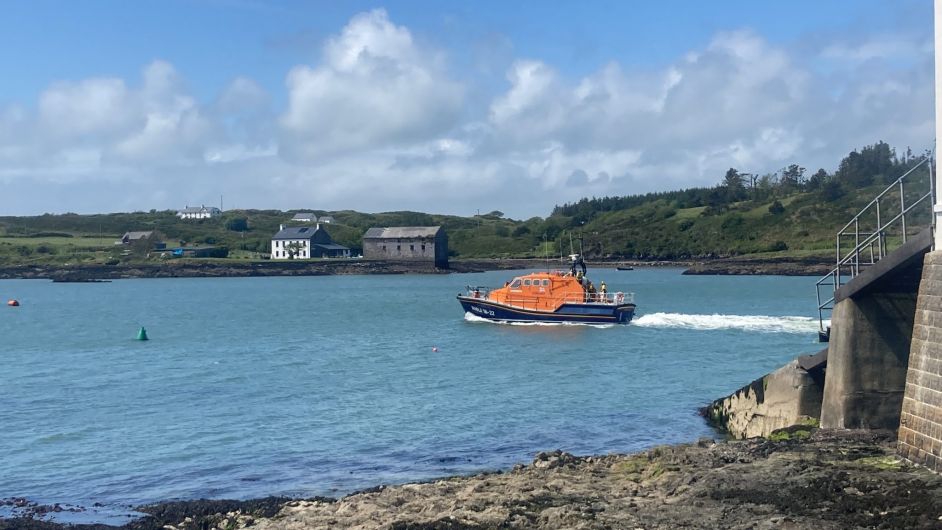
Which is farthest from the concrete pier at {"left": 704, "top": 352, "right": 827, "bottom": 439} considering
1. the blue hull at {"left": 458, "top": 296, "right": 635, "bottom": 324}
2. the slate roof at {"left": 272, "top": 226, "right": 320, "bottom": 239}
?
the slate roof at {"left": 272, "top": 226, "right": 320, "bottom": 239}

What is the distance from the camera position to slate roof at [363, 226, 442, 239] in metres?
136

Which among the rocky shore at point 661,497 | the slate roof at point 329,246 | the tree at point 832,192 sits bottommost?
the rocky shore at point 661,497

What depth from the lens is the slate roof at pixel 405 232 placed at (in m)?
136

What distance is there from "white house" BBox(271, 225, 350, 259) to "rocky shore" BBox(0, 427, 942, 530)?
128691 millimetres

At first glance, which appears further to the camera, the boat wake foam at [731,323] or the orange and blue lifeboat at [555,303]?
the orange and blue lifeboat at [555,303]

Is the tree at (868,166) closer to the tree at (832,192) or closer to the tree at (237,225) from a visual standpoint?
the tree at (832,192)

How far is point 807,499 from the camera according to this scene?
1141 cm

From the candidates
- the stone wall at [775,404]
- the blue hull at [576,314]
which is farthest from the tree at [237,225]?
the stone wall at [775,404]

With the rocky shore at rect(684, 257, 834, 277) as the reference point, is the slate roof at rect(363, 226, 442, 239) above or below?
above

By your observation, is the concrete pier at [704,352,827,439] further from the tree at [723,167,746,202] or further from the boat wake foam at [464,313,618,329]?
the tree at [723,167,746,202]

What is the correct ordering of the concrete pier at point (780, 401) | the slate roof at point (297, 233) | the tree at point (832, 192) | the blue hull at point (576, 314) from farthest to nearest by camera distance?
1. the slate roof at point (297, 233)
2. the tree at point (832, 192)
3. the blue hull at point (576, 314)
4. the concrete pier at point (780, 401)

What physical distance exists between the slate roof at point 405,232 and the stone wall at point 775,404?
4562 inches

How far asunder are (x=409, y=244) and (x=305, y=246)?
1590 cm

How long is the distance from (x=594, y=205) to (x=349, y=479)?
600ft
